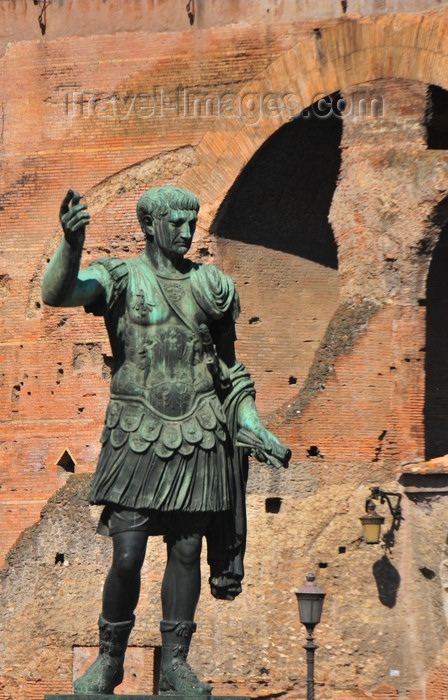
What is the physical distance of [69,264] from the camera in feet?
26.4

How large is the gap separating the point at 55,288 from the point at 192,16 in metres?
12.4

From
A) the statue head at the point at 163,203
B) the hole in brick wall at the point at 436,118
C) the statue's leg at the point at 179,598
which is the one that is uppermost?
the hole in brick wall at the point at 436,118

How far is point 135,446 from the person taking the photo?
8.24m

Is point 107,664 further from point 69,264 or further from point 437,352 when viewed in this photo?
point 437,352

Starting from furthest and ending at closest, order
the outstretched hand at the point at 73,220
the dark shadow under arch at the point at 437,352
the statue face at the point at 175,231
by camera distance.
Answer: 1. the dark shadow under arch at the point at 437,352
2. the statue face at the point at 175,231
3. the outstretched hand at the point at 73,220

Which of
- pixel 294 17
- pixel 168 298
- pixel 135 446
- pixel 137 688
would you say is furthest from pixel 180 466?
pixel 294 17

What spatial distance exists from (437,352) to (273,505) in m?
3.33

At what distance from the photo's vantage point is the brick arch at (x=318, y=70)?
19312 mm

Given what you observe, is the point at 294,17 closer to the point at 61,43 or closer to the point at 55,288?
the point at 61,43

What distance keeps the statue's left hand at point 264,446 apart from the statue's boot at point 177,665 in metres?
0.75

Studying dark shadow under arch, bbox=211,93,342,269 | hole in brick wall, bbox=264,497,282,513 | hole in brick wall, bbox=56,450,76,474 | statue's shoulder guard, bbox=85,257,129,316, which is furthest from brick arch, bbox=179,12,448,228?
statue's shoulder guard, bbox=85,257,129,316

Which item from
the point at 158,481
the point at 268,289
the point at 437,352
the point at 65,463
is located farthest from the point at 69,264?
the point at 437,352

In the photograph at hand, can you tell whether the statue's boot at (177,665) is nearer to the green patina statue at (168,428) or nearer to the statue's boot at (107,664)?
the green patina statue at (168,428)

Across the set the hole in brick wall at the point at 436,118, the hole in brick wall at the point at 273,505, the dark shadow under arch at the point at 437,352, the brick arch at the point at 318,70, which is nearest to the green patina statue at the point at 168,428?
the hole in brick wall at the point at 273,505
